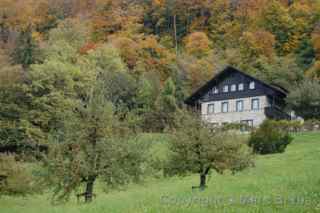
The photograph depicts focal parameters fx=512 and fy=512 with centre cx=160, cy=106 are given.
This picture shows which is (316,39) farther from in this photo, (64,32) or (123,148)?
(123,148)

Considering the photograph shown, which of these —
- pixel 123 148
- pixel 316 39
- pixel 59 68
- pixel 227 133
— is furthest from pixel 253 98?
pixel 123 148

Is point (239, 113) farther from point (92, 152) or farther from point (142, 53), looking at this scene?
point (92, 152)

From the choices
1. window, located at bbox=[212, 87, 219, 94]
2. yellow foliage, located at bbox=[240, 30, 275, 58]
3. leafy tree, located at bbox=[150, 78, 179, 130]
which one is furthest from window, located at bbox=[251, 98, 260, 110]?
yellow foliage, located at bbox=[240, 30, 275, 58]

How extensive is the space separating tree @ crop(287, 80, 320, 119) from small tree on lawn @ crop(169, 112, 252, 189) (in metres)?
34.3

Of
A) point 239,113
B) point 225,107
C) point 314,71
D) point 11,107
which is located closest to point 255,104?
point 239,113

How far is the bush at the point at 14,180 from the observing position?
26.2m

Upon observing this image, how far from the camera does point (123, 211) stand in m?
14.2

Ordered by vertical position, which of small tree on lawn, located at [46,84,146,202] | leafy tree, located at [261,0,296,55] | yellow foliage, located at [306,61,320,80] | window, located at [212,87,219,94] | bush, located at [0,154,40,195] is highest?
leafy tree, located at [261,0,296,55]

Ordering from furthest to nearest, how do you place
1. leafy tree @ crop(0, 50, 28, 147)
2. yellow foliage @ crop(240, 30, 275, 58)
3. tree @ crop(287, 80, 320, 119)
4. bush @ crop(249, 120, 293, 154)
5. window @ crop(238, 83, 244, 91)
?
yellow foliage @ crop(240, 30, 275, 58)
window @ crop(238, 83, 244, 91)
tree @ crop(287, 80, 320, 119)
leafy tree @ crop(0, 50, 28, 147)
bush @ crop(249, 120, 293, 154)

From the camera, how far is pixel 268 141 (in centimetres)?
4147

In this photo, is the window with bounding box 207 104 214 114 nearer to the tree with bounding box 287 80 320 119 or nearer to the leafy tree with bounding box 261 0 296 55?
the tree with bounding box 287 80 320 119

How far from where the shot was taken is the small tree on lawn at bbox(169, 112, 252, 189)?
23828 millimetres

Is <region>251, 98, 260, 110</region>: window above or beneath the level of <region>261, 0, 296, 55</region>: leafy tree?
beneath

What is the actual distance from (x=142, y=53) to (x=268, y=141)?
4292 cm
